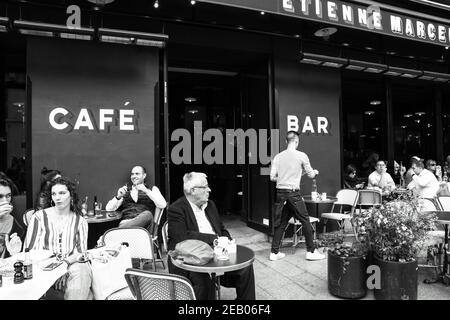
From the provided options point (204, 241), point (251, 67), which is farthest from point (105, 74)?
point (204, 241)

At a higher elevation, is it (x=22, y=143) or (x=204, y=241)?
(x=22, y=143)

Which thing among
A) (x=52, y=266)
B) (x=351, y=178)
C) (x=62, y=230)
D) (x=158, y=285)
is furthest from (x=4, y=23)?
(x=351, y=178)

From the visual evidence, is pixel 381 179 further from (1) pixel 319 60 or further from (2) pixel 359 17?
(2) pixel 359 17

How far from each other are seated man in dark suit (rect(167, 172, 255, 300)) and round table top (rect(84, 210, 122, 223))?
163 centimetres

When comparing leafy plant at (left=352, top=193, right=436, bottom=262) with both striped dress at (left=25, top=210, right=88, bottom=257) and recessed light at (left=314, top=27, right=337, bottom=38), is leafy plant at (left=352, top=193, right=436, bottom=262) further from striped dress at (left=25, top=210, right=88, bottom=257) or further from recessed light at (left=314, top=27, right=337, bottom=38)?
recessed light at (left=314, top=27, right=337, bottom=38)

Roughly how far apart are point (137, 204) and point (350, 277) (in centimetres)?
284

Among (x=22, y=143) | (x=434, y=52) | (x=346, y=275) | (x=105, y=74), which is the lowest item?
(x=346, y=275)

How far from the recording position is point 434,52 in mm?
7879

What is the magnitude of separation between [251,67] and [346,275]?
175 inches

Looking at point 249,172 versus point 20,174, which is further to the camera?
point 249,172

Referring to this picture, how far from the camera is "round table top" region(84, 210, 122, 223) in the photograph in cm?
410

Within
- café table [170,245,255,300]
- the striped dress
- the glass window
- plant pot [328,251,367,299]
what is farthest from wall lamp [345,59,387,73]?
the striped dress

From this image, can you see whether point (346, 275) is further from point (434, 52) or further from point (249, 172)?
point (434, 52)

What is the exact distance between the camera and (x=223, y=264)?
2.42 meters
